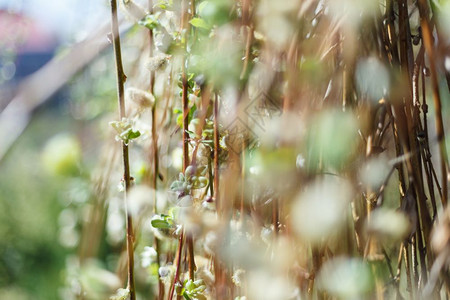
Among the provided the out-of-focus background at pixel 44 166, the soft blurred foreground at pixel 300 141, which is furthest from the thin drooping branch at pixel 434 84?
the out-of-focus background at pixel 44 166

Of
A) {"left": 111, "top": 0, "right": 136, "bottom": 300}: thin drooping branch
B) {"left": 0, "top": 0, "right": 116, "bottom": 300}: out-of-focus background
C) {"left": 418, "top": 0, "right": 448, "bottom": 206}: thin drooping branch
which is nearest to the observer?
{"left": 418, "top": 0, "right": 448, "bottom": 206}: thin drooping branch

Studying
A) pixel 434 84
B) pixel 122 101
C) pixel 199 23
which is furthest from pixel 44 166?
pixel 434 84

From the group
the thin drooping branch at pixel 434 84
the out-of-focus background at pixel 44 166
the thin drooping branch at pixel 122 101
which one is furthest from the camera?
the out-of-focus background at pixel 44 166

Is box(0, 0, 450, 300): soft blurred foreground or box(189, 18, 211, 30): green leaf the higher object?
box(189, 18, 211, 30): green leaf

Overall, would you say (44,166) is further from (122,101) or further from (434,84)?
(434,84)

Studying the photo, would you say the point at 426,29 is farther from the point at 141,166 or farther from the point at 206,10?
the point at 141,166

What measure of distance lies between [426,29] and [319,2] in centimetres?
13

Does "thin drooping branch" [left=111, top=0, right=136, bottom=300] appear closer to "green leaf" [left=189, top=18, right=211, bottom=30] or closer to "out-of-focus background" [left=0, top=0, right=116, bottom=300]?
"green leaf" [left=189, top=18, right=211, bottom=30]

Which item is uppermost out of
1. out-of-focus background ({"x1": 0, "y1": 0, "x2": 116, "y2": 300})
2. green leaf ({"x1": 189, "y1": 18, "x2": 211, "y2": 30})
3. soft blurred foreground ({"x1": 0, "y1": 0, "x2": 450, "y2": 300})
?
out-of-focus background ({"x1": 0, "y1": 0, "x2": 116, "y2": 300})

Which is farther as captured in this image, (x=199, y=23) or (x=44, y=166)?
(x=44, y=166)

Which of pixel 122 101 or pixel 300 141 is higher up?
pixel 122 101

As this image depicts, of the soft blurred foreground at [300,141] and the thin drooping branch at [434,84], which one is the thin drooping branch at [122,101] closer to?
the soft blurred foreground at [300,141]

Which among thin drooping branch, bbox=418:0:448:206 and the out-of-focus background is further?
the out-of-focus background

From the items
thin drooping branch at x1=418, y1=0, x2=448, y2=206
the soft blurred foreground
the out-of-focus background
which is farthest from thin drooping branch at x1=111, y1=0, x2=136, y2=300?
thin drooping branch at x1=418, y1=0, x2=448, y2=206
